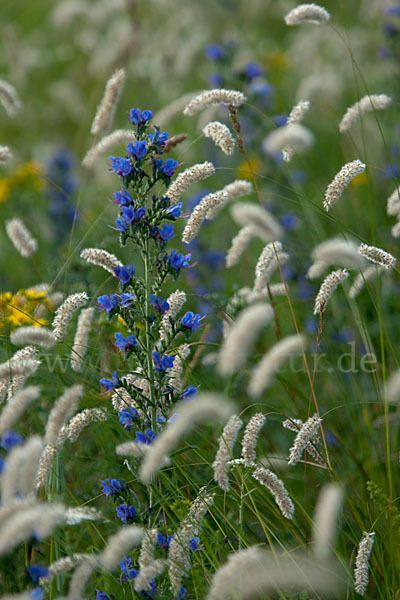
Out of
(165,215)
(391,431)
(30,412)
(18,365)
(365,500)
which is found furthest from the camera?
(391,431)

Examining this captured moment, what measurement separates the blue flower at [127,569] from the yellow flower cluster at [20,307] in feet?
3.70

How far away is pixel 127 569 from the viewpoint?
213 cm

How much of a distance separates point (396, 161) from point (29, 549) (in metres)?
3.99

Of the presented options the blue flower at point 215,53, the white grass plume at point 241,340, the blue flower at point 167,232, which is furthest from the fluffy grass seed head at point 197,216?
the blue flower at point 215,53

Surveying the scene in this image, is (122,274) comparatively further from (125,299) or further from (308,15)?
(308,15)

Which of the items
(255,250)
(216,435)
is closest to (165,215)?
(216,435)

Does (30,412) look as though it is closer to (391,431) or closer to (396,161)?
(391,431)

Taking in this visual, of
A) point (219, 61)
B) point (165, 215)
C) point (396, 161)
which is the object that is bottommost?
point (165, 215)

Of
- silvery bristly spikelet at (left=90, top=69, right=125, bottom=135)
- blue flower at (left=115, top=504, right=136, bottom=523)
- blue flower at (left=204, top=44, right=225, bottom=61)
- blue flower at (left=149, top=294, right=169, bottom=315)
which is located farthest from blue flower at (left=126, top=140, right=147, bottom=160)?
blue flower at (left=204, top=44, right=225, bottom=61)

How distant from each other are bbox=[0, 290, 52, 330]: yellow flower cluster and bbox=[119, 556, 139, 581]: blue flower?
1.13 metres

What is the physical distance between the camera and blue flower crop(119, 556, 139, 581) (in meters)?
2.13

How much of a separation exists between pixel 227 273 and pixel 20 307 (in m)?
2.13

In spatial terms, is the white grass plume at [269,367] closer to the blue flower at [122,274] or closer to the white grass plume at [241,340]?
the white grass plume at [241,340]

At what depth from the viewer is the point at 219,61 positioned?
521cm
